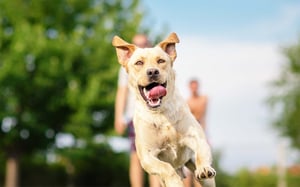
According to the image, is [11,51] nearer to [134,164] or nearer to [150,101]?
[134,164]

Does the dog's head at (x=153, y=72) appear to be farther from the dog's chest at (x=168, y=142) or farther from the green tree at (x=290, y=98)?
the green tree at (x=290, y=98)

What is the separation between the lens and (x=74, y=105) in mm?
26875

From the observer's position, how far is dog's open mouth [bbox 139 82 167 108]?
495 centimetres

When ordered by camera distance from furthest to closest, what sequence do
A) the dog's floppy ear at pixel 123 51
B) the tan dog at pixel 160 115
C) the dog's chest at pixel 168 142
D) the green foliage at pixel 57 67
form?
the green foliage at pixel 57 67 → the dog's floppy ear at pixel 123 51 → the dog's chest at pixel 168 142 → the tan dog at pixel 160 115

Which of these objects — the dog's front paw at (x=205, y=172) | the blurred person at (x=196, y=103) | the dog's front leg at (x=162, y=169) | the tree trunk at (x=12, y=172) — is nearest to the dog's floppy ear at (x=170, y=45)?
the dog's front leg at (x=162, y=169)

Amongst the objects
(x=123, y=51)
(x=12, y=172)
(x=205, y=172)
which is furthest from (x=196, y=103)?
(x=12, y=172)

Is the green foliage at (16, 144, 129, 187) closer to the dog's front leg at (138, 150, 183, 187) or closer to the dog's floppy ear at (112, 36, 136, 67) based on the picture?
the dog's floppy ear at (112, 36, 136, 67)

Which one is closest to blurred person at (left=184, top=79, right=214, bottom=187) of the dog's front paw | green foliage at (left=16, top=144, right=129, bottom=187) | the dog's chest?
the dog's chest

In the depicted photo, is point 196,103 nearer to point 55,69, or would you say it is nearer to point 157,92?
point 157,92

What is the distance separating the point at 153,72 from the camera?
4891 mm

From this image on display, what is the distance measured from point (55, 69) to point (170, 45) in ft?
71.8

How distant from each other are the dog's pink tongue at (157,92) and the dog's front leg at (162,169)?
0.51m

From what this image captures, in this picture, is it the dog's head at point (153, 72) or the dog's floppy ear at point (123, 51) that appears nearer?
the dog's head at point (153, 72)

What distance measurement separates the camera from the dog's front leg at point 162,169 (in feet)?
16.0
